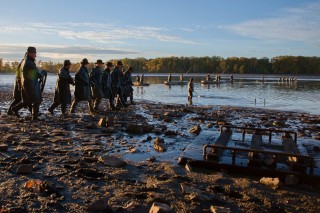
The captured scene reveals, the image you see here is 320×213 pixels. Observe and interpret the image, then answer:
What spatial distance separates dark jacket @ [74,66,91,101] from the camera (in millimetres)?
14719

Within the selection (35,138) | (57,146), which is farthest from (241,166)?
(35,138)

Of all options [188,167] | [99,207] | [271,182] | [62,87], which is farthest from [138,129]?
[99,207]

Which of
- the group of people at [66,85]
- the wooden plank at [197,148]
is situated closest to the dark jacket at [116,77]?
the group of people at [66,85]

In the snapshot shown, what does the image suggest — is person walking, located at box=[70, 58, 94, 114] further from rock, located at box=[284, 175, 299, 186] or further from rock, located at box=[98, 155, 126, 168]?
rock, located at box=[284, 175, 299, 186]

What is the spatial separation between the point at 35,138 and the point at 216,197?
18.3ft

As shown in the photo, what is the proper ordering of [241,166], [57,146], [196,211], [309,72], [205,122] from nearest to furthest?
[196,211] < [241,166] < [57,146] < [205,122] < [309,72]

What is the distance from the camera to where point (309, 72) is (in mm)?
174875

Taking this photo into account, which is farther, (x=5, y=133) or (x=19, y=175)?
(x=5, y=133)

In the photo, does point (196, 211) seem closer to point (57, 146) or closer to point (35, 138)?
point (57, 146)

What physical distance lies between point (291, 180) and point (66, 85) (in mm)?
10651

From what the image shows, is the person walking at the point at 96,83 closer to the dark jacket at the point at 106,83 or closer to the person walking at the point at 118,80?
the dark jacket at the point at 106,83

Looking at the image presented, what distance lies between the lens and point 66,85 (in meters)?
14.6

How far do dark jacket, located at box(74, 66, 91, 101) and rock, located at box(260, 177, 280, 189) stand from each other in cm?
1000

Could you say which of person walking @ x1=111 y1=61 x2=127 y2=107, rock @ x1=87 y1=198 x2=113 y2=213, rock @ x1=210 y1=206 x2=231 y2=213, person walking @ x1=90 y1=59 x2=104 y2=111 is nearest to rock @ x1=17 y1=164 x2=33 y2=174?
rock @ x1=87 y1=198 x2=113 y2=213
